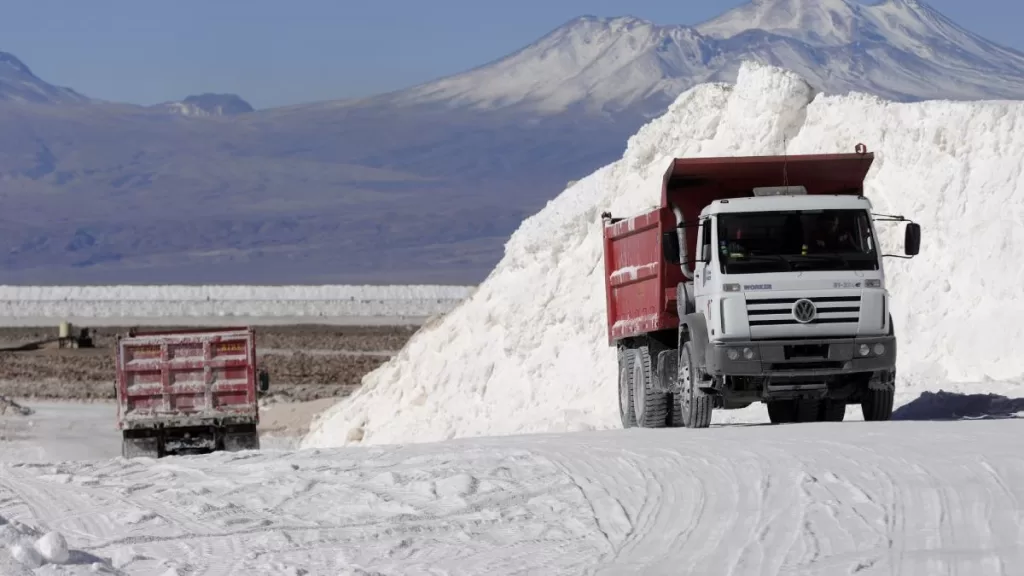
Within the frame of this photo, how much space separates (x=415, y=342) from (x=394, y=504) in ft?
63.8

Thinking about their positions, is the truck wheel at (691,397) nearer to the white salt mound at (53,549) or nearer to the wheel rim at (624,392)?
the wheel rim at (624,392)

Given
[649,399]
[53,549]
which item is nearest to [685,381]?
[649,399]

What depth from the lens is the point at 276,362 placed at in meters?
61.2

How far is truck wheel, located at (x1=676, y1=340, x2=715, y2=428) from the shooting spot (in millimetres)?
18625

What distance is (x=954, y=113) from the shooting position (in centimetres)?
2923

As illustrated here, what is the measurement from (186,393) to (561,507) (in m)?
10.2

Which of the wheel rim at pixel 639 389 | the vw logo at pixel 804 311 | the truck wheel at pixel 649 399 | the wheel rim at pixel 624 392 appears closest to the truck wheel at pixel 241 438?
the wheel rim at pixel 624 392

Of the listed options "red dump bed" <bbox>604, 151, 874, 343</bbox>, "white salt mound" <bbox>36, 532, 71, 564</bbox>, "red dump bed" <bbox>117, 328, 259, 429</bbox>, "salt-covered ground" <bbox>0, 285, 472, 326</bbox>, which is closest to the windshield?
"red dump bed" <bbox>604, 151, 874, 343</bbox>

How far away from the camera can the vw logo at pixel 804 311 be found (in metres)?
17.5

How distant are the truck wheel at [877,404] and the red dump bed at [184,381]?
8017 mm

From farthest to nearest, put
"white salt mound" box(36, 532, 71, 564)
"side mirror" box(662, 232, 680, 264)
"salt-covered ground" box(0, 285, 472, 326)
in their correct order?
"salt-covered ground" box(0, 285, 472, 326) < "side mirror" box(662, 232, 680, 264) < "white salt mound" box(36, 532, 71, 564)

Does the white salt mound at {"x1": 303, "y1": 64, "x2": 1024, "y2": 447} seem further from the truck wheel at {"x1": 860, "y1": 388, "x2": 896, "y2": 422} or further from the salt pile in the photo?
the salt pile

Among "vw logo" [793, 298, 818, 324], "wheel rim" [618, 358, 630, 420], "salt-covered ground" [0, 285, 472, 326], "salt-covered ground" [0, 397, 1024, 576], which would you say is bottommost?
"salt-covered ground" [0, 397, 1024, 576]

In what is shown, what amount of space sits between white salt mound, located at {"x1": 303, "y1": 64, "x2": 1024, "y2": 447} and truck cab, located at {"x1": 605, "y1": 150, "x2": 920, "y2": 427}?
5.01 metres
